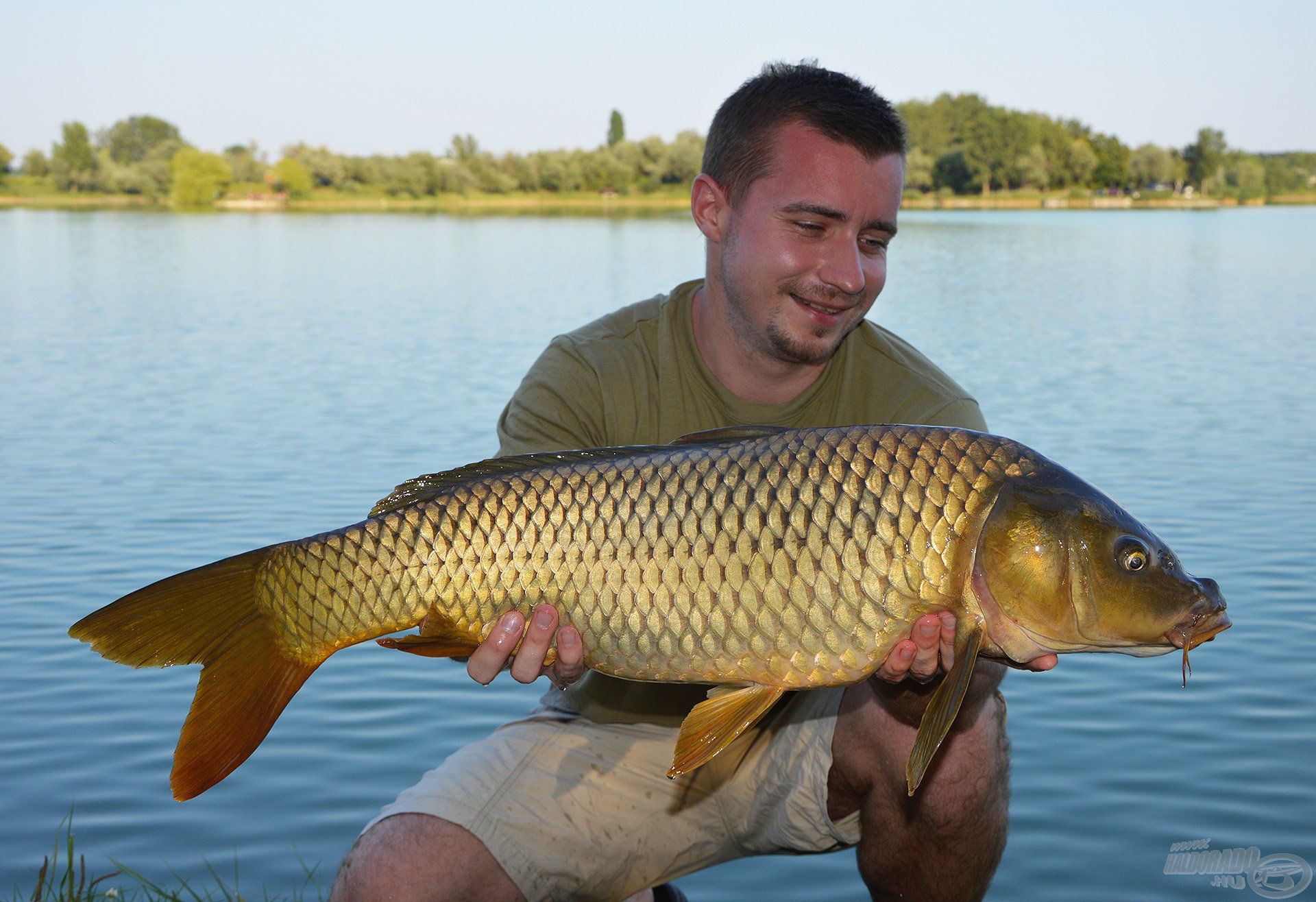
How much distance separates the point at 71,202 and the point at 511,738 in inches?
2614

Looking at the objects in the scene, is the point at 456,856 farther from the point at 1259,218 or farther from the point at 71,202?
the point at 71,202

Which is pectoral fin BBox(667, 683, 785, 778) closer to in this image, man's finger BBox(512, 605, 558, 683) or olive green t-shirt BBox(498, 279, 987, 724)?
man's finger BBox(512, 605, 558, 683)

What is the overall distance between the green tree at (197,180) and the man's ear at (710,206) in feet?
208

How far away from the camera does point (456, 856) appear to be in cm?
214

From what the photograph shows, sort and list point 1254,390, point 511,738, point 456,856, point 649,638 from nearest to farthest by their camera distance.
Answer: point 649,638, point 456,856, point 511,738, point 1254,390

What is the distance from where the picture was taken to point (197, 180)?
62.9 metres

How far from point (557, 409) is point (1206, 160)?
8670cm

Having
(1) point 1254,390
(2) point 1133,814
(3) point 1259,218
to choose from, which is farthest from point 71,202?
(2) point 1133,814

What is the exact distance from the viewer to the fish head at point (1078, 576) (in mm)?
1805

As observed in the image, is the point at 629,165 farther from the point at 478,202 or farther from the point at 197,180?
the point at 197,180

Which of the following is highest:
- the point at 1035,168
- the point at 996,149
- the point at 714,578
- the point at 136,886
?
the point at 996,149

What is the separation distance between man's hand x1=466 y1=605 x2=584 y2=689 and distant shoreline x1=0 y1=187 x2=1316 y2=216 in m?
54.8

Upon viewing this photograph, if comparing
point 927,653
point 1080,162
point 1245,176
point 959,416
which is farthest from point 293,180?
point 927,653

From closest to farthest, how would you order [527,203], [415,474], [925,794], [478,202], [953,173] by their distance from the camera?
[925,794]
[415,474]
[527,203]
[478,202]
[953,173]
